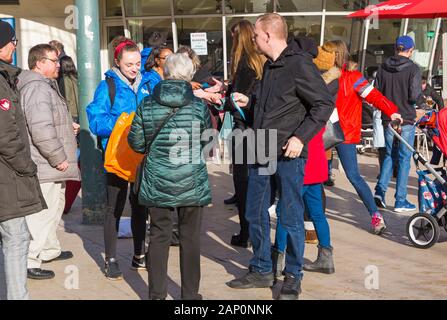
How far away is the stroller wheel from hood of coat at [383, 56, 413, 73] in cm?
254

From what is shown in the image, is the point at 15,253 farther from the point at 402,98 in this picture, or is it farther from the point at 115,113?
the point at 402,98

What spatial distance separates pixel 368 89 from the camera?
7887 millimetres

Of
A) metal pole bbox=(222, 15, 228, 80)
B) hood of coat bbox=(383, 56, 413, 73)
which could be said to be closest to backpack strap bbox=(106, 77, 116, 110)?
hood of coat bbox=(383, 56, 413, 73)

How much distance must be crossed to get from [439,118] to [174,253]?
9.14ft

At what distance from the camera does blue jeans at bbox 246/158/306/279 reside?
559 cm

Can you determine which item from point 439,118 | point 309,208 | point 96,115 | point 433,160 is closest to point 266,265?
point 309,208

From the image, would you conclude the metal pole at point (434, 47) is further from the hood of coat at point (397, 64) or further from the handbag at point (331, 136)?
the handbag at point (331, 136)

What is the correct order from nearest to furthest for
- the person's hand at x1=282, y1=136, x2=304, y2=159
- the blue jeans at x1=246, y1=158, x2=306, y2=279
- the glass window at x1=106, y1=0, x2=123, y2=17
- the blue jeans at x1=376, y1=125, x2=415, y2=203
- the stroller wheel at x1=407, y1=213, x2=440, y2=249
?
the person's hand at x1=282, y1=136, x2=304, y2=159
the blue jeans at x1=246, y1=158, x2=306, y2=279
the stroller wheel at x1=407, y1=213, x2=440, y2=249
the blue jeans at x1=376, y1=125, x2=415, y2=203
the glass window at x1=106, y1=0, x2=123, y2=17

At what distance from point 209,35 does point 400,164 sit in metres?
9.23

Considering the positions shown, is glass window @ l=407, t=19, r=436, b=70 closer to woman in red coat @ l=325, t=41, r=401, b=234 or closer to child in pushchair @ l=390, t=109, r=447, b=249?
woman in red coat @ l=325, t=41, r=401, b=234

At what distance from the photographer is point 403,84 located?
9430 millimetres

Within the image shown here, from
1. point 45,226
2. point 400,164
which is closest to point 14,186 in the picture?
point 45,226

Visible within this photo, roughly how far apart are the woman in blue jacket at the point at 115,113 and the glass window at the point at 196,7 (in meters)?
11.5
